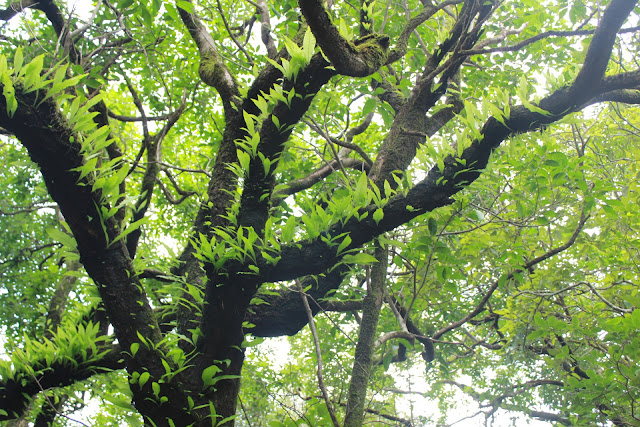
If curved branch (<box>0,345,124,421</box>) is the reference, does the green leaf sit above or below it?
above

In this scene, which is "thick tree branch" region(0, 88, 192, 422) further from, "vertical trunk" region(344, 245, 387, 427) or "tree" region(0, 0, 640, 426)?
"vertical trunk" region(344, 245, 387, 427)

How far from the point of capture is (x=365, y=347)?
2721mm

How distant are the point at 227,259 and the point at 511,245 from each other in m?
1.89

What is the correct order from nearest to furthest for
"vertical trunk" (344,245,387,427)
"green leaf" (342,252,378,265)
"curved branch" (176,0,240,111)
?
1. "green leaf" (342,252,378,265)
2. "vertical trunk" (344,245,387,427)
3. "curved branch" (176,0,240,111)

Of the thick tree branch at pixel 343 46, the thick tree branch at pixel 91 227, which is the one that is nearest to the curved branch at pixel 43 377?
the thick tree branch at pixel 91 227

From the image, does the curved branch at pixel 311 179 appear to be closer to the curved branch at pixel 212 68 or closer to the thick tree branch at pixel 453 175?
the curved branch at pixel 212 68

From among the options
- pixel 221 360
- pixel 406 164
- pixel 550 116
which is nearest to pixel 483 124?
pixel 550 116

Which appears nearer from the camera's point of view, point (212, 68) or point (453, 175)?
point (453, 175)

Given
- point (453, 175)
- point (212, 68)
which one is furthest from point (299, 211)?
point (212, 68)

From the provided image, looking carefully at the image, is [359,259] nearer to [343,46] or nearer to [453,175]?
[453,175]

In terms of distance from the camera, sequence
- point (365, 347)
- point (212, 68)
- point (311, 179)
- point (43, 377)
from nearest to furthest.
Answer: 1. point (43, 377)
2. point (365, 347)
3. point (212, 68)
4. point (311, 179)

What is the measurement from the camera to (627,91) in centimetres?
209

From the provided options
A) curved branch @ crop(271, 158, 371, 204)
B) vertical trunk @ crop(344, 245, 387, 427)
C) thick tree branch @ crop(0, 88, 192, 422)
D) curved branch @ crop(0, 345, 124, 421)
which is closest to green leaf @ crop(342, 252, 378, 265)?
vertical trunk @ crop(344, 245, 387, 427)

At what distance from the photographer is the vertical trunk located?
2.47 meters
